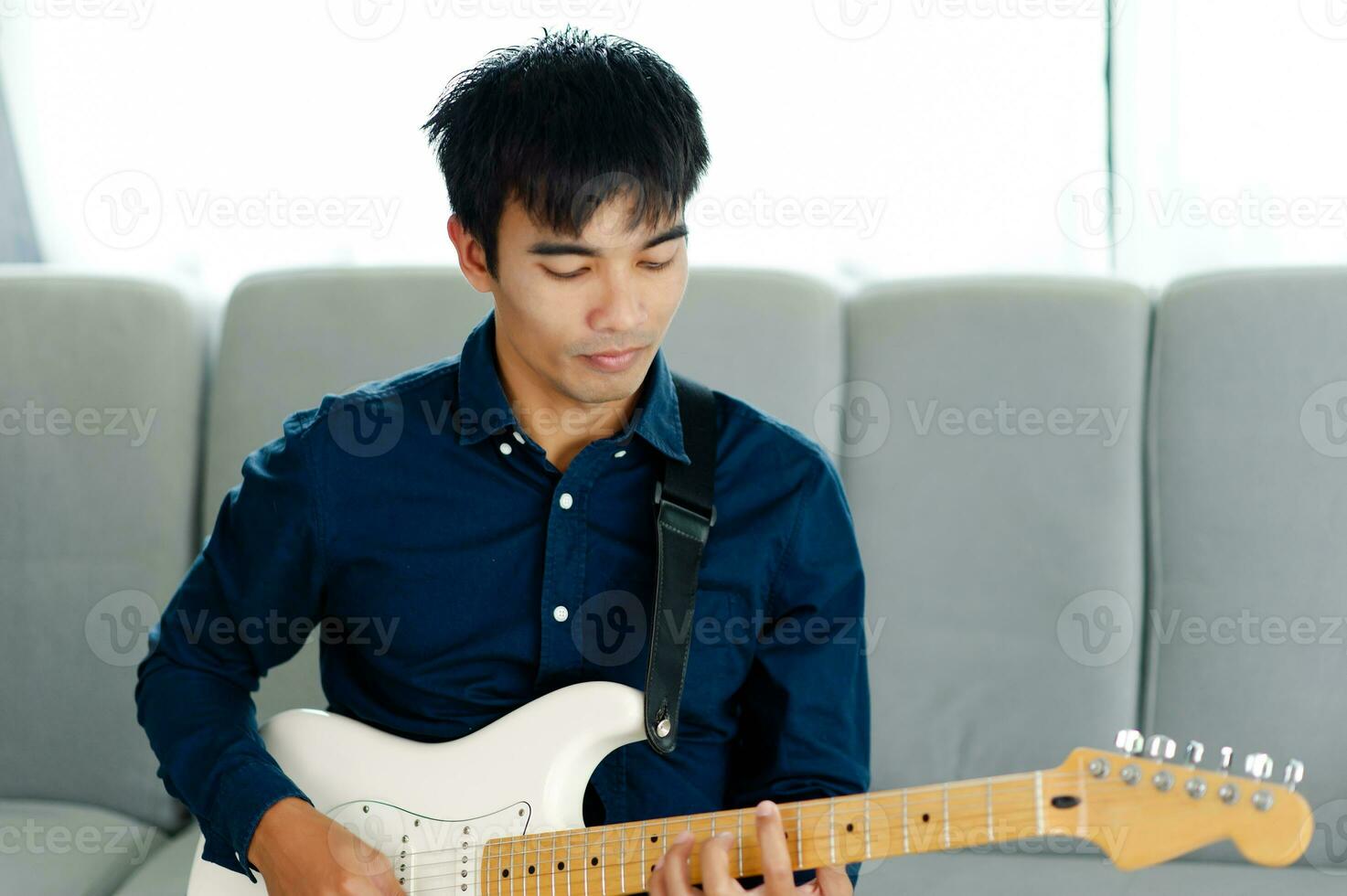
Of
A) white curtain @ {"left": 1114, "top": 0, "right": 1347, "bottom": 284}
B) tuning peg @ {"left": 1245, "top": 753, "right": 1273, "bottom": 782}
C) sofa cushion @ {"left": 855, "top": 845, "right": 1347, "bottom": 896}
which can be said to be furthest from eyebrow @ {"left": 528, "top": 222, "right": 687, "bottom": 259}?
white curtain @ {"left": 1114, "top": 0, "right": 1347, "bottom": 284}

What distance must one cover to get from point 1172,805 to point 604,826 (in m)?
0.51

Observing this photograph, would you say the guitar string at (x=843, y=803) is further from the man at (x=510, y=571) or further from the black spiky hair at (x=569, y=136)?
the black spiky hair at (x=569, y=136)

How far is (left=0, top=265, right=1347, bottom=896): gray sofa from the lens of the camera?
1.69m

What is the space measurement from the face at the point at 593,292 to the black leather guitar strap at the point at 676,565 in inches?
5.0

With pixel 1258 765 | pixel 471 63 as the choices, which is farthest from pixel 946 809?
pixel 471 63

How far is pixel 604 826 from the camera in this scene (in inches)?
46.5

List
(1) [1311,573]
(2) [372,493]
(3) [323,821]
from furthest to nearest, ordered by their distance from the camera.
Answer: (1) [1311,573] → (2) [372,493] → (3) [323,821]

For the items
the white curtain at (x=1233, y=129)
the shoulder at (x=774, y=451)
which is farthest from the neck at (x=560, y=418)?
the white curtain at (x=1233, y=129)

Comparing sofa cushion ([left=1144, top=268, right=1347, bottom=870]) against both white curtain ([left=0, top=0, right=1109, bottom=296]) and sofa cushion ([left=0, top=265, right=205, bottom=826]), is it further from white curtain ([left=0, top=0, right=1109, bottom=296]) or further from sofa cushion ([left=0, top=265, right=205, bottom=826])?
sofa cushion ([left=0, top=265, right=205, bottom=826])

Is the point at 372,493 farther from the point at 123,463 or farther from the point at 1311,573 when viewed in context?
the point at 1311,573

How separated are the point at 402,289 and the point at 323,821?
36.0 inches

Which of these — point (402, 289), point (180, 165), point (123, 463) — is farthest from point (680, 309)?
point (180, 165)

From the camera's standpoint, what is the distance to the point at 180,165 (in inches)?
89.0

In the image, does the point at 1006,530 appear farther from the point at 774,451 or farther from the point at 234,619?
the point at 234,619
